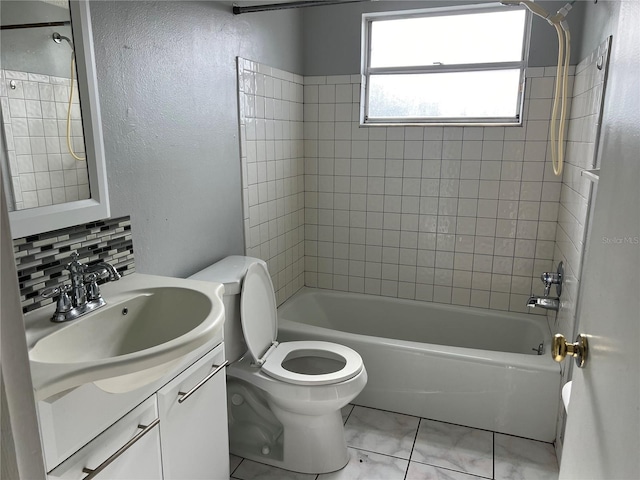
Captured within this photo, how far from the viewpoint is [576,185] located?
2248 mm

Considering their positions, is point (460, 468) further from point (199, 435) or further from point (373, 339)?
point (199, 435)

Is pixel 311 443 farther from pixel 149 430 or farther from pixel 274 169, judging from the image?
pixel 274 169

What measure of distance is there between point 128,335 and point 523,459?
1823mm

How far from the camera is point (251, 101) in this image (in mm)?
Answer: 2488

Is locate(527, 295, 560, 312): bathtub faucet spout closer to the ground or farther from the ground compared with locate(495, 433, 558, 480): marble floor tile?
farther from the ground

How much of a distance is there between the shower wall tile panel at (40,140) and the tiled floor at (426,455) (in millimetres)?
1422

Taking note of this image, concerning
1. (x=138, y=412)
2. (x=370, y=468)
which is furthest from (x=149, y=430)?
(x=370, y=468)

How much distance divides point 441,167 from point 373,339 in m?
1.14

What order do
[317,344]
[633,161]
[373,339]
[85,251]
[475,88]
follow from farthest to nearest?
[475,88] < [373,339] < [317,344] < [85,251] < [633,161]

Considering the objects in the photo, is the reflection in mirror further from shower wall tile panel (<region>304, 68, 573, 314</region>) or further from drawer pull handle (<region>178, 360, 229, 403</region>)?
shower wall tile panel (<region>304, 68, 573, 314</region>)

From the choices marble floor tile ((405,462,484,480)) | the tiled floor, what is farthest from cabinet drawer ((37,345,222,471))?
marble floor tile ((405,462,484,480))

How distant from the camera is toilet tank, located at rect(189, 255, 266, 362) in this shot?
2000 mm

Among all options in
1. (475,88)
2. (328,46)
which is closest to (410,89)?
(475,88)

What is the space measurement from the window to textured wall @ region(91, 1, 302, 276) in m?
0.84
